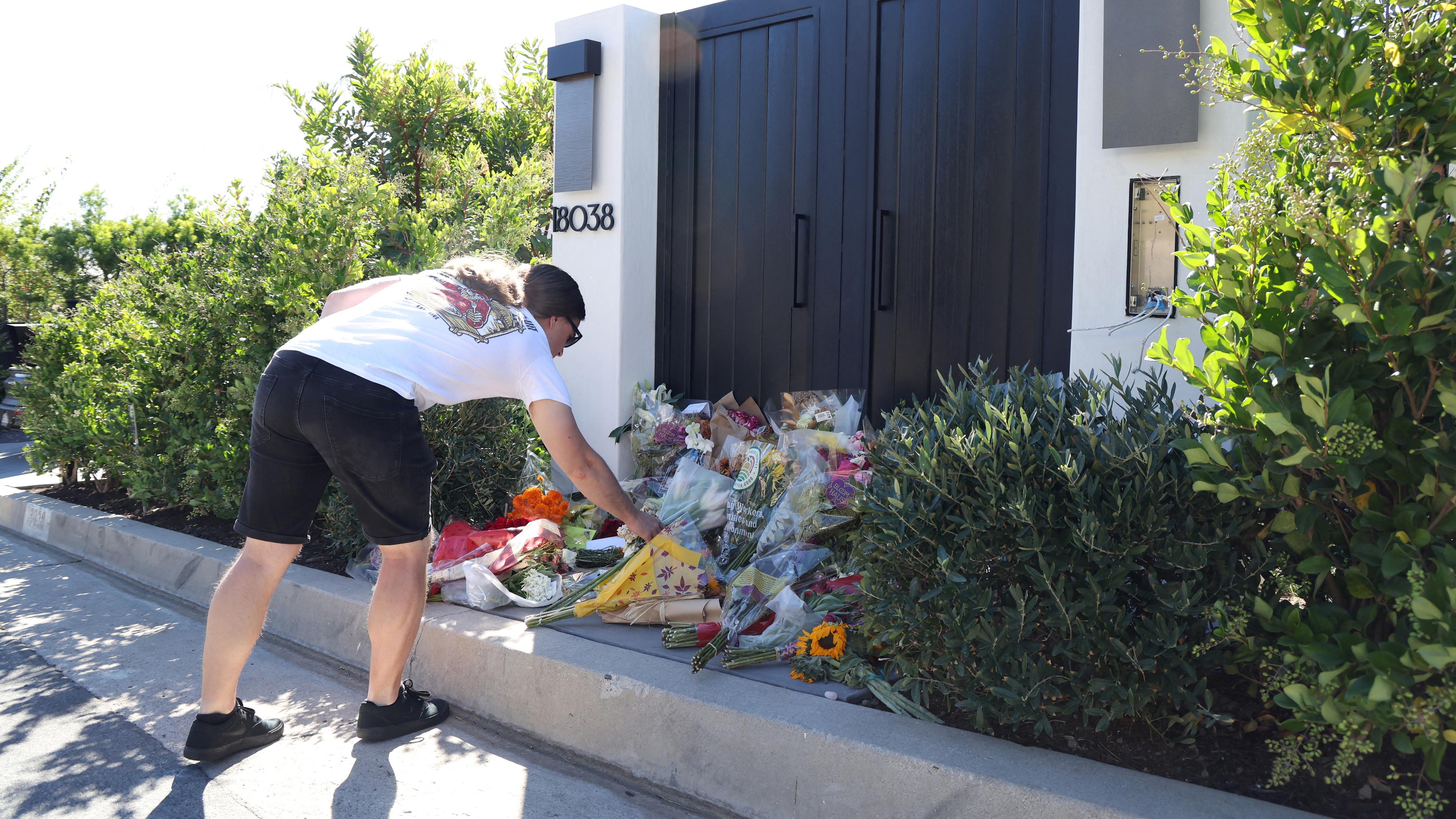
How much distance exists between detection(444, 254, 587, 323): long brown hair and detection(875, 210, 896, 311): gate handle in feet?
6.79

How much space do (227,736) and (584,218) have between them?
367cm

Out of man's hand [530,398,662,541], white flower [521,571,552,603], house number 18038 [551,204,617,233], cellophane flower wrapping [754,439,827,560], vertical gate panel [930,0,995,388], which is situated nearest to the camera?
man's hand [530,398,662,541]

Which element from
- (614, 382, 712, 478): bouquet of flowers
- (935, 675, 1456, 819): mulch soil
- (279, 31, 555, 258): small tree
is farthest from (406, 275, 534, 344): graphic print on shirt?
(279, 31, 555, 258): small tree

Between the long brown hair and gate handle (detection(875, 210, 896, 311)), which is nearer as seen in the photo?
the long brown hair

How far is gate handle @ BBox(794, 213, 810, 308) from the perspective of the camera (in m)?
5.23

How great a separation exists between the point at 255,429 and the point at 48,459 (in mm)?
5039

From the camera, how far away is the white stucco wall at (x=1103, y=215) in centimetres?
378

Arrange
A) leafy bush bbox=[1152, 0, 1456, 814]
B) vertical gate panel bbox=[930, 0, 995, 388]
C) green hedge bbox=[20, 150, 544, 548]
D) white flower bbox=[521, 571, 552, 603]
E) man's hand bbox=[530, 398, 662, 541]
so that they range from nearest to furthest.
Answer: leafy bush bbox=[1152, 0, 1456, 814] → man's hand bbox=[530, 398, 662, 541] → white flower bbox=[521, 571, 552, 603] → vertical gate panel bbox=[930, 0, 995, 388] → green hedge bbox=[20, 150, 544, 548]

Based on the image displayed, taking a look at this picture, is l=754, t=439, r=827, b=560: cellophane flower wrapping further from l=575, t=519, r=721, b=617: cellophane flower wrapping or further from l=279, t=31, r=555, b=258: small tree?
l=279, t=31, r=555, b=258: small tree

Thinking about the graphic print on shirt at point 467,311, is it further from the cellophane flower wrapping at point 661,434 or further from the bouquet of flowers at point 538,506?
the cellophane flower wrapping at point 661,434

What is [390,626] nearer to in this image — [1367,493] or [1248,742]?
[1248,742]

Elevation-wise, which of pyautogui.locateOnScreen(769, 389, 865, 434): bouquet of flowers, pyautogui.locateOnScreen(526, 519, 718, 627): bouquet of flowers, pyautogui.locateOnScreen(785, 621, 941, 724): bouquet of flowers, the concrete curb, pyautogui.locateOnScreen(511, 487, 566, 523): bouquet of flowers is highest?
pyautogui.locateOnScreen(769, 389, 865, 434): bouquet of flowers

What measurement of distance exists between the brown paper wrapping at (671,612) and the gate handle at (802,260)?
2.15m

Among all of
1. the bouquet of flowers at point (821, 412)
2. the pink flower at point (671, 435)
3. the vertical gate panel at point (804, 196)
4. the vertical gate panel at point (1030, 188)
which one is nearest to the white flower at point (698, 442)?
the pink flower at point (671, 435)
